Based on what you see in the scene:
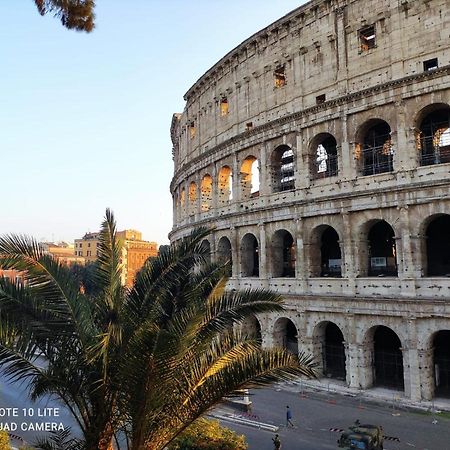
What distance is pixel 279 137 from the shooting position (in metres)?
27.0

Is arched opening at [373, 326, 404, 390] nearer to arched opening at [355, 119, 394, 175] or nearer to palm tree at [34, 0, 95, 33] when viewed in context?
arched opening at [355, 119, 394, 175]

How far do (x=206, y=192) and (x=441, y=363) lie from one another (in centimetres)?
1934

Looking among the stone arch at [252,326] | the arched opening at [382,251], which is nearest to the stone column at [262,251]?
the stone arch at [252,326]

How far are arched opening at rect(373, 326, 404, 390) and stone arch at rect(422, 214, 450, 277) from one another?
3837 millimetres

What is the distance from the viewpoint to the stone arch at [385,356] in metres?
22.5

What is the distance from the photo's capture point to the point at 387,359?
23.2 metres

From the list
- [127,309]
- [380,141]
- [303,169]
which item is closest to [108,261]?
[127,309]

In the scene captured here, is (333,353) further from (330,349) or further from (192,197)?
(192,197)

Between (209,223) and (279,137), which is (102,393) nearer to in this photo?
(279,137)

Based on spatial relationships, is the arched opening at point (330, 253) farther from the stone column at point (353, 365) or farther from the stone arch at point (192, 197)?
the stone arch at point (192, 197)

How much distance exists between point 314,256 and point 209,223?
365 inches

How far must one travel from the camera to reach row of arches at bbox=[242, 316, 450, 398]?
71.1 ft

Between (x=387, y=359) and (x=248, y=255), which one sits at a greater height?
(x=248, y=255)

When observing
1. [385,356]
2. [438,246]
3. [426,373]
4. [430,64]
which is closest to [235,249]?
[385,356]
